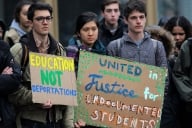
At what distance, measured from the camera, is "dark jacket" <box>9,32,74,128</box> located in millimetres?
7285

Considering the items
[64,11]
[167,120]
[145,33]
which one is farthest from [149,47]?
[64,11]

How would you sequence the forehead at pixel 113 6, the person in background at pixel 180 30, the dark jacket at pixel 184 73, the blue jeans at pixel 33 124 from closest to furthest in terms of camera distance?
the blue jeans at pixel 33 124, the dark jacket at pixel 184 73, the person in background at pixel 180 30, the forehead at pixel 113 6

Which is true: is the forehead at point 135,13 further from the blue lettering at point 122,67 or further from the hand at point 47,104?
the hand at point 47,104

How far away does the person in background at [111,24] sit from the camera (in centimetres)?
904

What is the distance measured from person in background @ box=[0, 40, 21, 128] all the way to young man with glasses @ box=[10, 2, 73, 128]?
94 mm

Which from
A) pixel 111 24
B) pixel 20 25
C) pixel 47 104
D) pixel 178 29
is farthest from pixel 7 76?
pixel 178 29

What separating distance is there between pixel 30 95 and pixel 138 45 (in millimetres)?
1361

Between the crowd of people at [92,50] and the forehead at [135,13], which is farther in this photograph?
the forehead at [135,13]

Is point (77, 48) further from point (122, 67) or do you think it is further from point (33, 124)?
point (33, 124)

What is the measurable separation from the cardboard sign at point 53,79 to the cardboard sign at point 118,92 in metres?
0.14

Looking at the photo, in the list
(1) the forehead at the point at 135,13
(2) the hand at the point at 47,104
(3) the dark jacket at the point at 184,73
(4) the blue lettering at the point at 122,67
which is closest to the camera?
(2) the hand at the point at 47,104

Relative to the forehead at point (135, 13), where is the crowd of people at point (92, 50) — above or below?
below

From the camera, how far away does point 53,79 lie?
24.5 feet

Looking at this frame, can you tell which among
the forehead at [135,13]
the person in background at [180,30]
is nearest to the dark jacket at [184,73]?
the forehead at [135,13]
